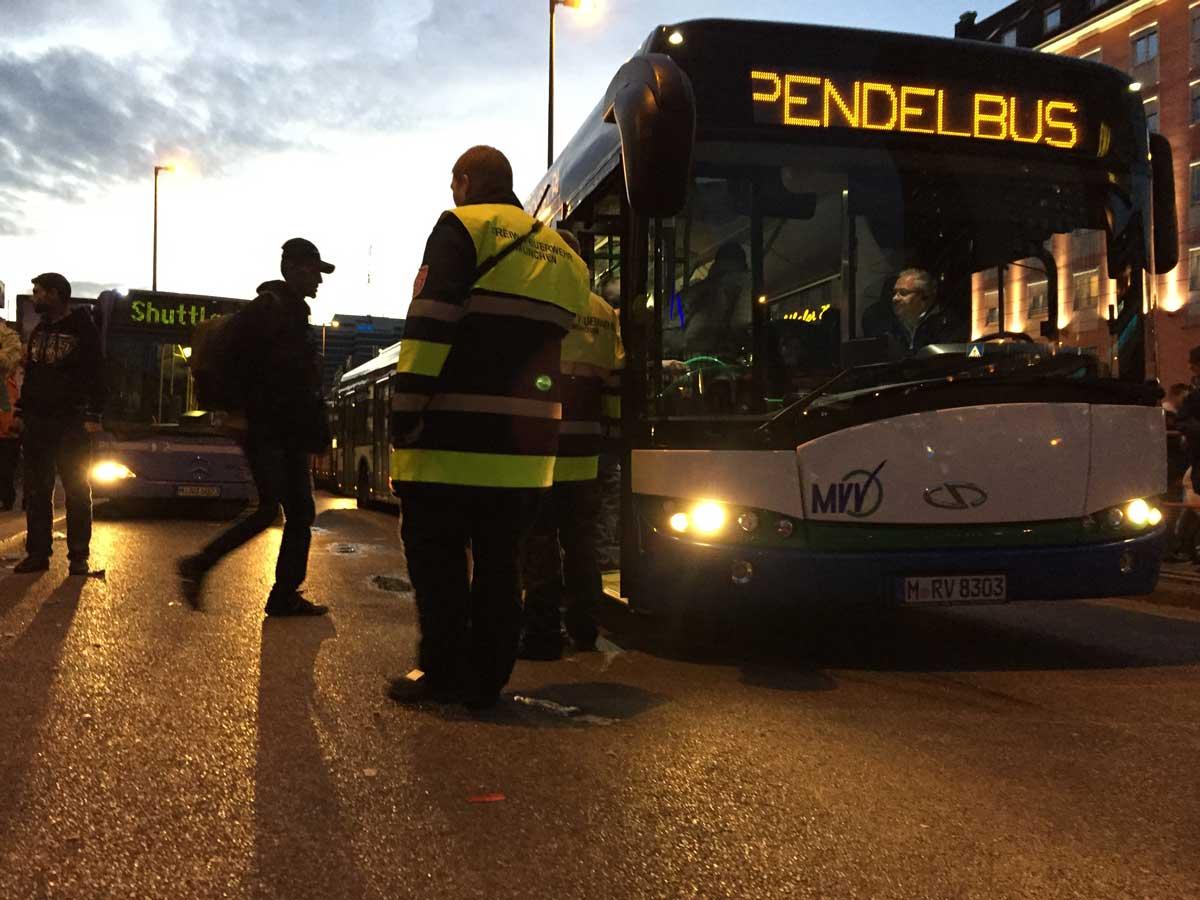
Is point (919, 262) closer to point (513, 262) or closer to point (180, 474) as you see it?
point (513, 262)

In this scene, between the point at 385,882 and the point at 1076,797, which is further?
the point at 1076,797

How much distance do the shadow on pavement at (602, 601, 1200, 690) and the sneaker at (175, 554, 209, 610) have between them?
2.14 m

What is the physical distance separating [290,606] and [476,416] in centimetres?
282

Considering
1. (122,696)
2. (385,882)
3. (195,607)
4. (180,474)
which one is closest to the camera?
(385,882)

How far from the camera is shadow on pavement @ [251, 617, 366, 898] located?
105 inches

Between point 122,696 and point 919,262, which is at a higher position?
point 919,262

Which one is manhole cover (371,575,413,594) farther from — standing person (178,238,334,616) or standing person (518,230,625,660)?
standing person (518,230,625,660)

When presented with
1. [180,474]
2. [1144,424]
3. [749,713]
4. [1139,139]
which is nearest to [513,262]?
[749,713]

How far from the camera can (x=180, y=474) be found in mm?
14148

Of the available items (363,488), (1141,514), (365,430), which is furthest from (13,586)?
(365,430)

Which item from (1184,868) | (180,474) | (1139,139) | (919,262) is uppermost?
(1139,139)

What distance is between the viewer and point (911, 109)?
5.75 m

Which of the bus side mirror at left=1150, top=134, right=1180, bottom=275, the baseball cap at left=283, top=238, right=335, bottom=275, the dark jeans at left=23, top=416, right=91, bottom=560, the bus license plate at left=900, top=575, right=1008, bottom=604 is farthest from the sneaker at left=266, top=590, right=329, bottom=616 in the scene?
the bus side mirror at left=1150, top=134, right=1180, bottom=275

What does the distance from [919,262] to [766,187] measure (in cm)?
82
